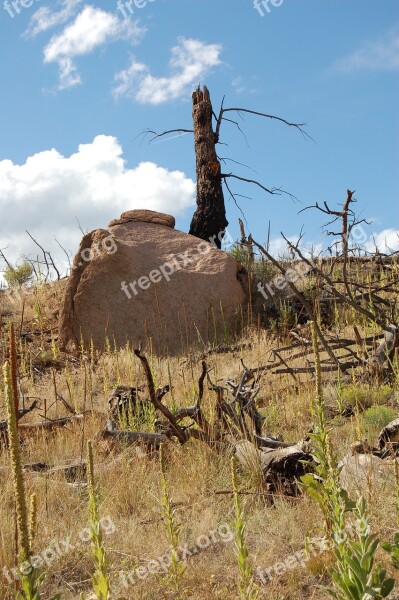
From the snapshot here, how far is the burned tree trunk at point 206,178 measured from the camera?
12172 mm

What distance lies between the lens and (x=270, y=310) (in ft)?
33.8

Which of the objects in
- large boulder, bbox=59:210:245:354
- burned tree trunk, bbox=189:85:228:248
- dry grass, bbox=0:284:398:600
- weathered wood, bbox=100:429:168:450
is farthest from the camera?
burned tree trunk, bbox=189:85:228:248

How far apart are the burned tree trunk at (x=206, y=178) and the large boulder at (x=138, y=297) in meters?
2.37

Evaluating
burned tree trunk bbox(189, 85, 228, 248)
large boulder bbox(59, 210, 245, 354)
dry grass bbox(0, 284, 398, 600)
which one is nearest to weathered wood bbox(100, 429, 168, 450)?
dry grass bbox(0, 284, 398, 600)

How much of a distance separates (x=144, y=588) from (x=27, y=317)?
8.71m

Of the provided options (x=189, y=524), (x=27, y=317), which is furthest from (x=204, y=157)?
(x=189, y=524)

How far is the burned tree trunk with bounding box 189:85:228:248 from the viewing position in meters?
12.2

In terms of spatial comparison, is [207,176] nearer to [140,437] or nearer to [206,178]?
[206,178]

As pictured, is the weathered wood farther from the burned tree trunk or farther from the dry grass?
the burned tree trunk

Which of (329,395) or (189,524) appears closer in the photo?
(189,524)

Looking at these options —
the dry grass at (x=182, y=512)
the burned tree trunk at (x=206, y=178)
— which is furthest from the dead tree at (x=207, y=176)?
the dry grass at (x=182, y=512)

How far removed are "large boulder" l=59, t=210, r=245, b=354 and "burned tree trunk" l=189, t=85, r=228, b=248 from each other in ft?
7.76

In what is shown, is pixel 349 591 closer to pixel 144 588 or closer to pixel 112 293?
pixel 144 588

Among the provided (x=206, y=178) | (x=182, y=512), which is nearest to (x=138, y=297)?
(x=206, y=178)
